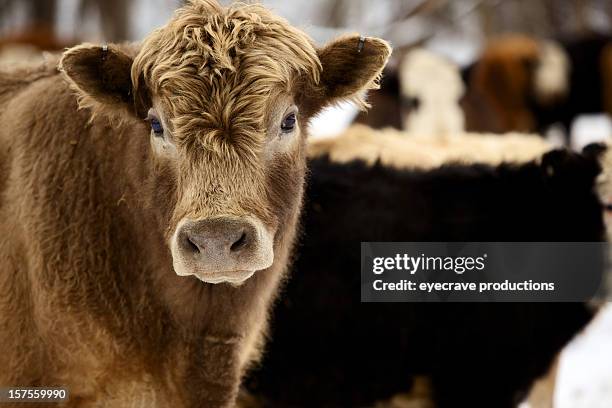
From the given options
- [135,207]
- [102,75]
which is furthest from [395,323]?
[102,75]

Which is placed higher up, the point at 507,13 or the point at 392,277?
the point at 507,13

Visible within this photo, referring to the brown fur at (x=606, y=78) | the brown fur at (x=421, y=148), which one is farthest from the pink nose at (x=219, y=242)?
the brown fur at (x=606, y=78)

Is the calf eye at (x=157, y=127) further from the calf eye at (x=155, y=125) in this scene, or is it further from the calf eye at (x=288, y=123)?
the calf eye at (x=288, y=123)

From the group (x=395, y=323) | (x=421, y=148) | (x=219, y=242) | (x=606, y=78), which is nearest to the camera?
(x=219, y=242)

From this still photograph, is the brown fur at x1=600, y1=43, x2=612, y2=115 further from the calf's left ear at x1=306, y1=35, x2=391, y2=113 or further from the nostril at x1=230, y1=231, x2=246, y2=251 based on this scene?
the nostril at x1=230, y1=231, x2=246, y2=251

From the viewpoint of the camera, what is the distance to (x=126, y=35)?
17891 mm

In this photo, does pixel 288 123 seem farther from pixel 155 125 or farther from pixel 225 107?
pixel 155 125

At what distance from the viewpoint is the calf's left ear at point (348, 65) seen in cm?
353

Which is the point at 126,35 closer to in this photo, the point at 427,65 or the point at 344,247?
the point at 427,65

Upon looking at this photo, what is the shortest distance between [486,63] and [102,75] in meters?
11.7

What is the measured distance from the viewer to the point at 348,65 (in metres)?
3.57

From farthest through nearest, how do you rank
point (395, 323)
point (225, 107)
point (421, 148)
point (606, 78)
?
point (606, 78), point (421, 148), point (395, 323), point (225, 107)

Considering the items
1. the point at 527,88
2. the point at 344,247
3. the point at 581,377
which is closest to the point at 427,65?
the point at 527,88

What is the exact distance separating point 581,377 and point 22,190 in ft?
13.4
